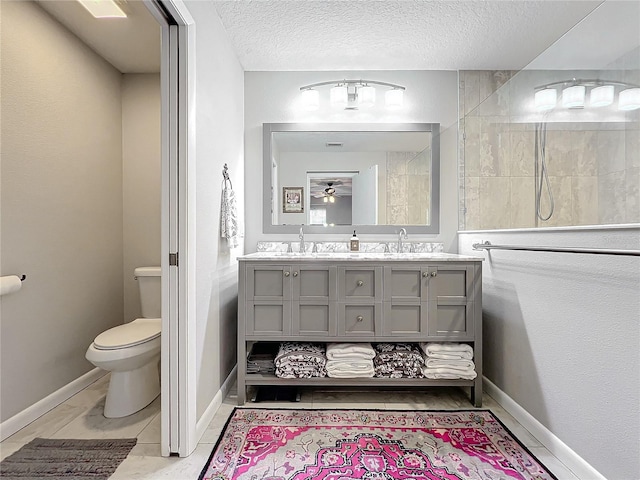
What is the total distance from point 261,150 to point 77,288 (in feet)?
5.24

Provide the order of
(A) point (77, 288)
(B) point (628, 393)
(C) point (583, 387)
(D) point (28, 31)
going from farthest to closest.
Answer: (A) point (77, 288) → (D) point (28, 31) → (C) point (583, 387) → (B) point (628, 393)

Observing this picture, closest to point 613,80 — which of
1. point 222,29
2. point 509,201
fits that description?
point 509,201

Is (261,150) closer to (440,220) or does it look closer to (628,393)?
(440,220)

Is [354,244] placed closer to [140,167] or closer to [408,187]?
[408,187]

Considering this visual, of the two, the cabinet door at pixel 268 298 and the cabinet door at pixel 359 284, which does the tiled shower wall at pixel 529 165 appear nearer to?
the cabinet door at pixel 359 284

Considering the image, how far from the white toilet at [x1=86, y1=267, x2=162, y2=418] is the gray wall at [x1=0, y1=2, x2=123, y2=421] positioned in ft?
1.16

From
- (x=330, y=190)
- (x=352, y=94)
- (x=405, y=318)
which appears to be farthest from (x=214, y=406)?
(x=352, y=94)

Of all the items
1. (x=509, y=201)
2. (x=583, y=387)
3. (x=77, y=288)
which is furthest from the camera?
(x=77, y=288)

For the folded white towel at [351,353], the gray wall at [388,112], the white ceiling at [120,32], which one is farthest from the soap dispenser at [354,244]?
the white ceiling at [120,32]

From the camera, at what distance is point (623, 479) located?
1.28 meters

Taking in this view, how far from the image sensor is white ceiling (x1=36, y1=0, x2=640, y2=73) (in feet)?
6.32

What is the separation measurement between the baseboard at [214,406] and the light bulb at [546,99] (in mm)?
2375

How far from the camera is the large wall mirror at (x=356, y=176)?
2707 mm

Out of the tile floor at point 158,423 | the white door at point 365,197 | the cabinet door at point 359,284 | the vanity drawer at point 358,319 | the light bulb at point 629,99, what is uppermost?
the light bulb at point 629,99
